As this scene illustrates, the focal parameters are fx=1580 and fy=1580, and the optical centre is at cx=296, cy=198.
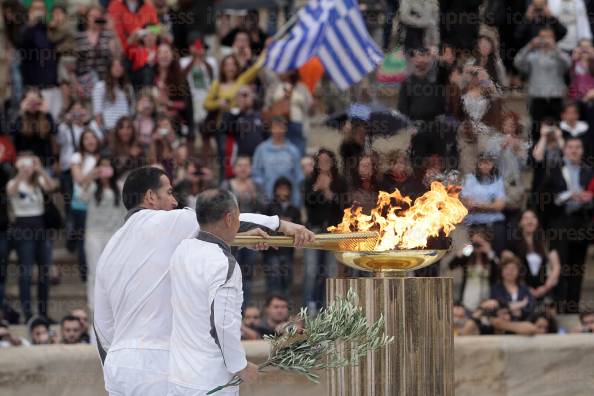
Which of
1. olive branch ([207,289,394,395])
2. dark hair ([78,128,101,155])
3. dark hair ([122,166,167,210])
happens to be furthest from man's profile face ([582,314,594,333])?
dark hair ([122,166,167,210])

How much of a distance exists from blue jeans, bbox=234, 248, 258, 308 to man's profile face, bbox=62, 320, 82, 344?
1.57 meters

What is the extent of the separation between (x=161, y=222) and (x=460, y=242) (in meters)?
4.46

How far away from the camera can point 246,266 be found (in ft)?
44.9

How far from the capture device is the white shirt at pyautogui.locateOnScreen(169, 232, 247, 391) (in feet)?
24.2

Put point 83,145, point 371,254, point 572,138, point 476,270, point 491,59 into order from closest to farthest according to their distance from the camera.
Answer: point 371,254 < point 476,270 < point 491,59 < point 83,145 < point 572,138

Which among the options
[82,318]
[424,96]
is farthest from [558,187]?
[82,318]

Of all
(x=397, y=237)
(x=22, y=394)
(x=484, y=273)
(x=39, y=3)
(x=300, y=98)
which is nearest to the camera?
(x=397, y=237)

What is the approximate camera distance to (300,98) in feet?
50.4

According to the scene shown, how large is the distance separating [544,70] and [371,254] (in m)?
7.25

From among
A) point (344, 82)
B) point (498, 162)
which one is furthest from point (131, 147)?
point (498, 162)

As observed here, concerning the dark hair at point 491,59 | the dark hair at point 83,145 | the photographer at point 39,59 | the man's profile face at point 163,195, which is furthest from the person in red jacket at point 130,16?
the man's profile face at point 163,195

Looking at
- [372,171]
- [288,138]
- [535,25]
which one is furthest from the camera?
[535,25]

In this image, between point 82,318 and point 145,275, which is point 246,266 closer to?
point 82,318

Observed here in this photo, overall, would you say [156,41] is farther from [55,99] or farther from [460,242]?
[460,242]
